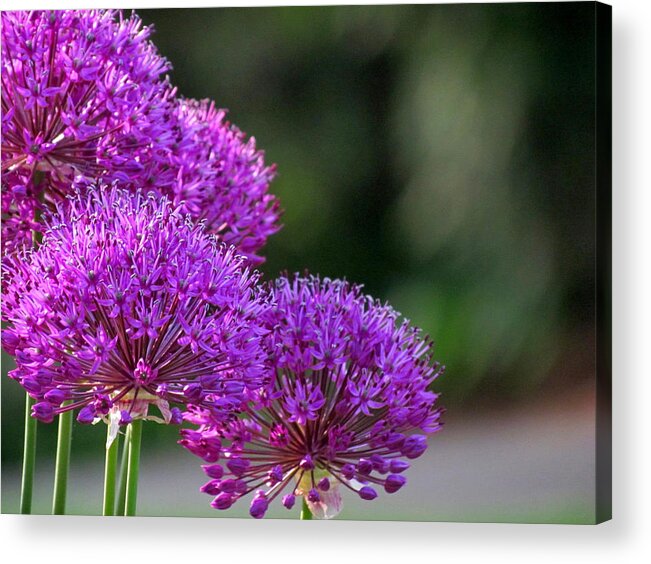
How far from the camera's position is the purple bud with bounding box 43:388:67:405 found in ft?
7.18

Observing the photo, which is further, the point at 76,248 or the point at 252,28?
the point at 252,28

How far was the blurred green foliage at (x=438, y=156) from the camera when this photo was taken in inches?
111

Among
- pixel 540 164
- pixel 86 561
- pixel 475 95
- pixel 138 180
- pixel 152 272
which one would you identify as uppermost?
pixel 475 95

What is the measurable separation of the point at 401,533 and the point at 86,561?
2.70 ft

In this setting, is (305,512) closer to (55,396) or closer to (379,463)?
(379,463)

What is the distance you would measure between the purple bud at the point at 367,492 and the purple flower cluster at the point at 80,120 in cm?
68

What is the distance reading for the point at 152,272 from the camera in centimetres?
216

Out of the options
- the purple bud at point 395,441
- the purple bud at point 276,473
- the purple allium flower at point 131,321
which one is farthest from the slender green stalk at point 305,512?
the purple allium flower at point 131,321

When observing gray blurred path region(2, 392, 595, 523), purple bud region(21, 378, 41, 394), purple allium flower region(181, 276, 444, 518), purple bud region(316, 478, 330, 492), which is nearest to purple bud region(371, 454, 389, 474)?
purple allium flower region(181, 276, 444, 518)

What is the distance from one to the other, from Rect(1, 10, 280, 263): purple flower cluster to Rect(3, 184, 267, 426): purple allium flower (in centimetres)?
12

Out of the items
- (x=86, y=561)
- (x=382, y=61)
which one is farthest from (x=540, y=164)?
(x=86, y=561)

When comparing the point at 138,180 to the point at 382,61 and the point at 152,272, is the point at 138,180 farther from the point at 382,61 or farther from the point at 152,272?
the point at 382,61

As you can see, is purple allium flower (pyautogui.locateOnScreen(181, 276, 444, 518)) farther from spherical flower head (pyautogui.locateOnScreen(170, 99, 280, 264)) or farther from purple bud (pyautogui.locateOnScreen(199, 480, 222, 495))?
spherical flower head (pyautogui.locateOnScreen(170, 99, 280, 264))

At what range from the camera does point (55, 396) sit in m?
2.19
